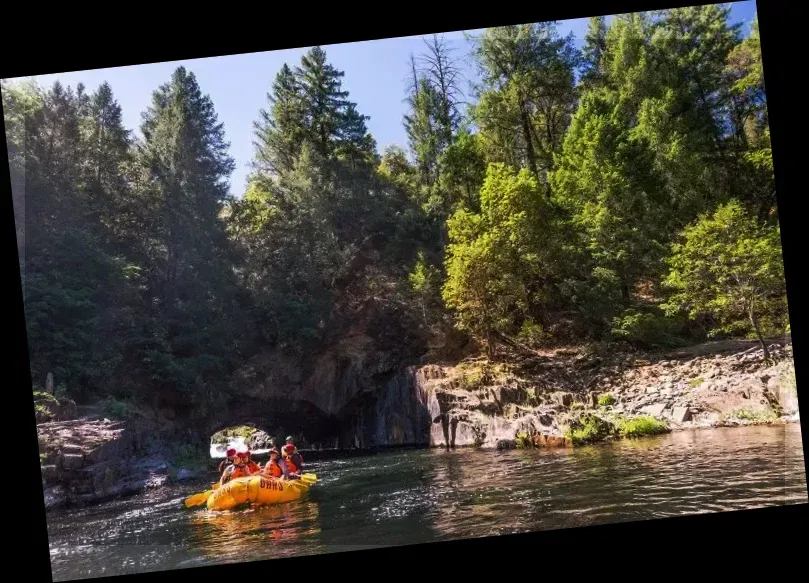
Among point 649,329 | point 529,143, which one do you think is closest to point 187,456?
point 529,143

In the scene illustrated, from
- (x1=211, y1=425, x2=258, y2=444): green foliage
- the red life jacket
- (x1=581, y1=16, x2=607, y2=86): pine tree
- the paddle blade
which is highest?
(x1=581, y1=16, x2=607, y2=86): pine tree

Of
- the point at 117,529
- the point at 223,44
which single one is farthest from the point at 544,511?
the point at 223,44

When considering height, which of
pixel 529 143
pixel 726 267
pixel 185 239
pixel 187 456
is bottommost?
pixel 187 456

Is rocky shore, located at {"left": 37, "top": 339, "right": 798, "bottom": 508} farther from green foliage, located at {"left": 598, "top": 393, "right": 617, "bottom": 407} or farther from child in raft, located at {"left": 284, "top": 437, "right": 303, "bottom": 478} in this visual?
child in raft, located at {"left": 284, "top": 437, "right": 303, "bottom": 478}

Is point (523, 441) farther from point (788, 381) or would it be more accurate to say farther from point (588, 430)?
point (788, 381)

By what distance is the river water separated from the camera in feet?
14.8

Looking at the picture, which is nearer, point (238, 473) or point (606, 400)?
point (238, 473)

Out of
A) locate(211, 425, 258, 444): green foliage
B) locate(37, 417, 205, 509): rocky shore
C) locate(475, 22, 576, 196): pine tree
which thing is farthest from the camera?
locate(475, 22, 576, 196): pine tree

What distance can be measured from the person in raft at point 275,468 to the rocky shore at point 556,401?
307 millimetres

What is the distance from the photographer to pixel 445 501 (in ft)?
15.9

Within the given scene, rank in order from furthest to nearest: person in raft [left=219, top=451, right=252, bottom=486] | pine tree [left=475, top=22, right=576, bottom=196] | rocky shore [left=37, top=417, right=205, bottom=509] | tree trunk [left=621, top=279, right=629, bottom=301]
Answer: tree trunk [left=621, top=279, right=629, bottom=301] → pine tree [left=475, top=22, right=576, bottom=196] → person in raft [left=219, top=451, right=252, bottom=486] → rocky shore [left=37, top=417, right=205, bottom=509]

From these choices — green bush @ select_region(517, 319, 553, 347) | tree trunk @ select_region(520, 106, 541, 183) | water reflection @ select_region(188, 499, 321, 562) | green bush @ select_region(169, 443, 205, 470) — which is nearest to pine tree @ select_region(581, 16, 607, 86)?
tree trunk @ select_region(520, 106, 541, 183)

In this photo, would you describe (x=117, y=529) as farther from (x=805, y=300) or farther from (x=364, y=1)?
(x=805, y=300)

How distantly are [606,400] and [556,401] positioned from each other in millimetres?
455
